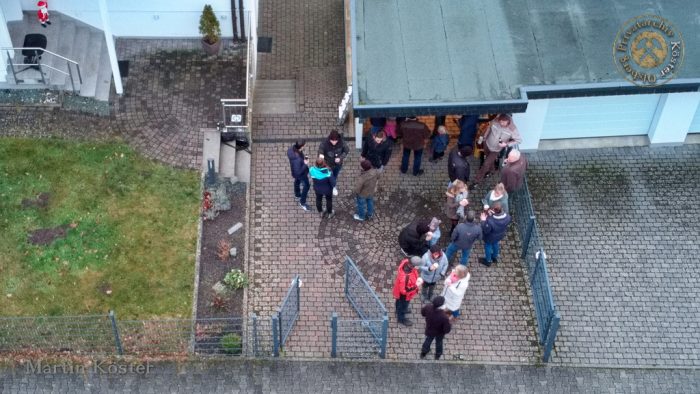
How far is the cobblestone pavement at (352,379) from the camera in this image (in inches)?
656

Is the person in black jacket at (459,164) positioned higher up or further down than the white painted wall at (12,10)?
further down

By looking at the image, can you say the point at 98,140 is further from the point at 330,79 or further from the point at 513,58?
the point at 513,58

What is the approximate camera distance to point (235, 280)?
1814cm

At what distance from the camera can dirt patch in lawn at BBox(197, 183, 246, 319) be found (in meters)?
17.9

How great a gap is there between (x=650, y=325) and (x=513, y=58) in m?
6.06

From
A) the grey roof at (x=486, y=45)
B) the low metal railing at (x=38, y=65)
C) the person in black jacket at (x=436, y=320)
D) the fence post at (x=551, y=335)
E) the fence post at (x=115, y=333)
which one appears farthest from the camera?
the low metal railing at (x=38, y=65)

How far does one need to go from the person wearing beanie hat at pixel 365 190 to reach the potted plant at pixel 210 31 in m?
5.16

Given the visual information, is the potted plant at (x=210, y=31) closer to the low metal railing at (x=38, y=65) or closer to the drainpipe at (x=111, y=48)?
the drainpipe at (x=111, y=48)

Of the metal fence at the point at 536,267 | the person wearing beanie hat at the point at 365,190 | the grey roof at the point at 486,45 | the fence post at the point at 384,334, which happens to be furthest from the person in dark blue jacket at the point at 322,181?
the metal fence at the point at 536,267

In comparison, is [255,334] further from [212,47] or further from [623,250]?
[212,47]

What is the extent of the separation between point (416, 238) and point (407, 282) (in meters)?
1.38

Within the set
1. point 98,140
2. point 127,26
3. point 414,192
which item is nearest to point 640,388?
point 414,192

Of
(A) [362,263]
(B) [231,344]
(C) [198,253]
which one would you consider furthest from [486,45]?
(B) [231,344]

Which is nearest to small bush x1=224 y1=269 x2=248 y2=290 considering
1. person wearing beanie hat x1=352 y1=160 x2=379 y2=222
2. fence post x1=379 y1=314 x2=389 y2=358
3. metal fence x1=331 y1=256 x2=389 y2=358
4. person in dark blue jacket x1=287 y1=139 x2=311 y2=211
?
metal fence x1=331 y1=256 x2=389 y2=358
